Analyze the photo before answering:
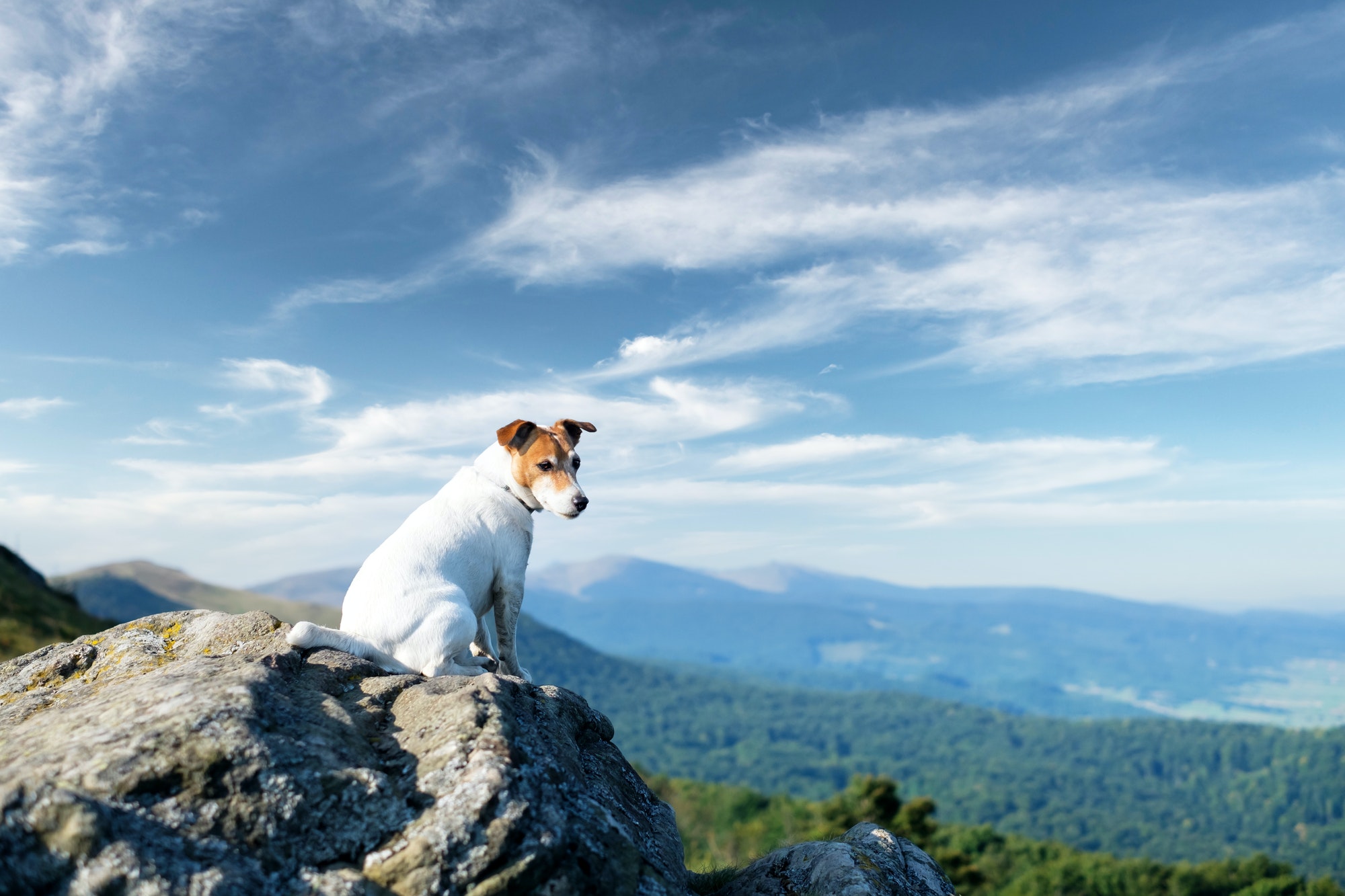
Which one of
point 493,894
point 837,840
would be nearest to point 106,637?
point 493,894

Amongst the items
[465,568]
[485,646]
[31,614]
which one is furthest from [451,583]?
[31,614]

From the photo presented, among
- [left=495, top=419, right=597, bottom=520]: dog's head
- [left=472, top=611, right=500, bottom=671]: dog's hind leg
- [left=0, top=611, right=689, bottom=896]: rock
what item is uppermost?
[left=495, top=419, right=597, bottom=520]: dog's head

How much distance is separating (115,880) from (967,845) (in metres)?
148

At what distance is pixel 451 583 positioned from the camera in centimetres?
703

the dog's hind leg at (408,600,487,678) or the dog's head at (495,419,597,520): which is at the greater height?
the dog's head at (495,419,597,520)

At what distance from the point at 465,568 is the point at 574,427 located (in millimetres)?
1723

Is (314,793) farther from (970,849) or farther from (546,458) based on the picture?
(970,849)

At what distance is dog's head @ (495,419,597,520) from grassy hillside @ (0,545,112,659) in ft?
128

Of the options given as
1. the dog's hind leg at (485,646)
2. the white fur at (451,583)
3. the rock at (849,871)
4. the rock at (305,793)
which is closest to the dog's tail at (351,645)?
the white fur at (451,583)

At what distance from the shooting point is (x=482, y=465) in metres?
7.81

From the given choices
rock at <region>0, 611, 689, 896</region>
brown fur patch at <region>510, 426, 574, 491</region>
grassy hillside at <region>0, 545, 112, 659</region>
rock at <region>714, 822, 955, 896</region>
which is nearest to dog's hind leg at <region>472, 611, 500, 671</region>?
rock at <region>0, 611, 689, 896</region>

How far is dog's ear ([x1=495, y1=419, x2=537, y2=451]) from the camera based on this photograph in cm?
752

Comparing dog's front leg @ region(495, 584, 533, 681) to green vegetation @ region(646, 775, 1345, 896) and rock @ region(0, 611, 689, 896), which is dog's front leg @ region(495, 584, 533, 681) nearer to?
rock @ region(0, 611, 689, 896)

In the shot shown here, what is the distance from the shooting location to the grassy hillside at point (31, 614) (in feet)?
140
